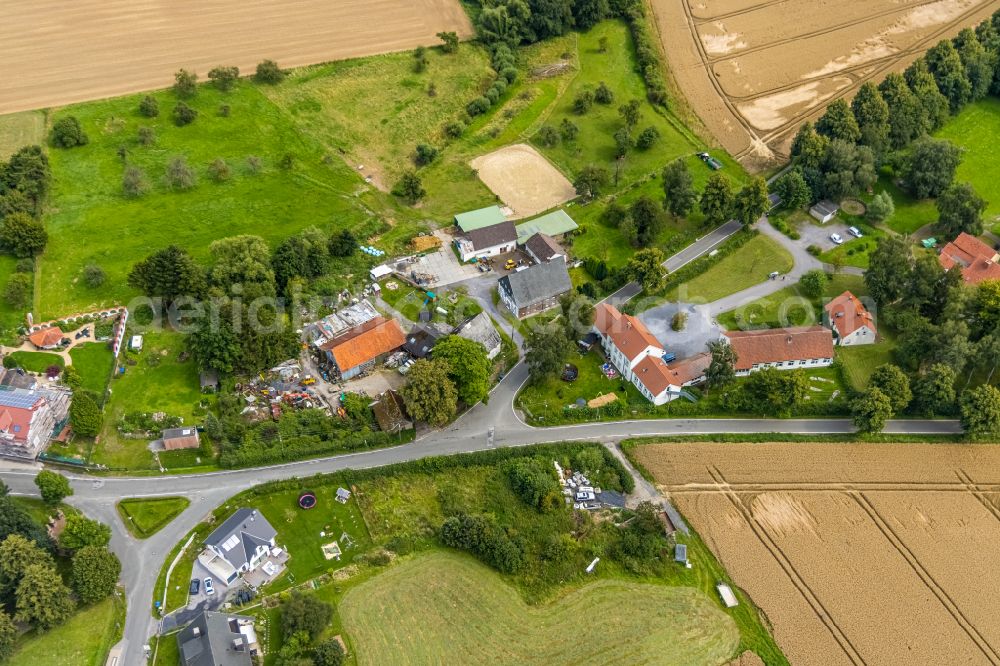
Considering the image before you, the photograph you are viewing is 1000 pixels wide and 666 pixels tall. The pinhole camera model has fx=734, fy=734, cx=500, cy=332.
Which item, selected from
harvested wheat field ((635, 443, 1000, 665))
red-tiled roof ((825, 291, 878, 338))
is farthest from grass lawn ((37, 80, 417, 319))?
red-tiled roof ((825, 291, 878, 338))

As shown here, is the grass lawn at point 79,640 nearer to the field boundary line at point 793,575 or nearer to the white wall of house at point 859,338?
the field boundary line at point 793,575

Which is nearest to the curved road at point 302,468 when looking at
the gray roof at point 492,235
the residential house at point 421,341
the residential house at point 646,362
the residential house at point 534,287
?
the residential house at point 646,362

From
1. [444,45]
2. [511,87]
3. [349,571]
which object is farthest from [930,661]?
[444,45]

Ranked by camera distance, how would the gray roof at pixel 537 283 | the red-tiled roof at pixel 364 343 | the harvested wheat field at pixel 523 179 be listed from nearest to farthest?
1. the red-tiled roof at pixel 364 343
2. the gray roof at pixel 537 283
3. the harvested wheat field at pixel 523 179

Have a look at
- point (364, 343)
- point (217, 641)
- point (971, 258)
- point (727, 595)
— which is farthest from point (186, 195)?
point (971, 258)

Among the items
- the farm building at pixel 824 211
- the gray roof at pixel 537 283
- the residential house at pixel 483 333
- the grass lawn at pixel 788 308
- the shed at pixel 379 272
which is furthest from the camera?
the farm building at pixel 824 211

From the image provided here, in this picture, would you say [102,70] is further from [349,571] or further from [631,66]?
[349,571]
